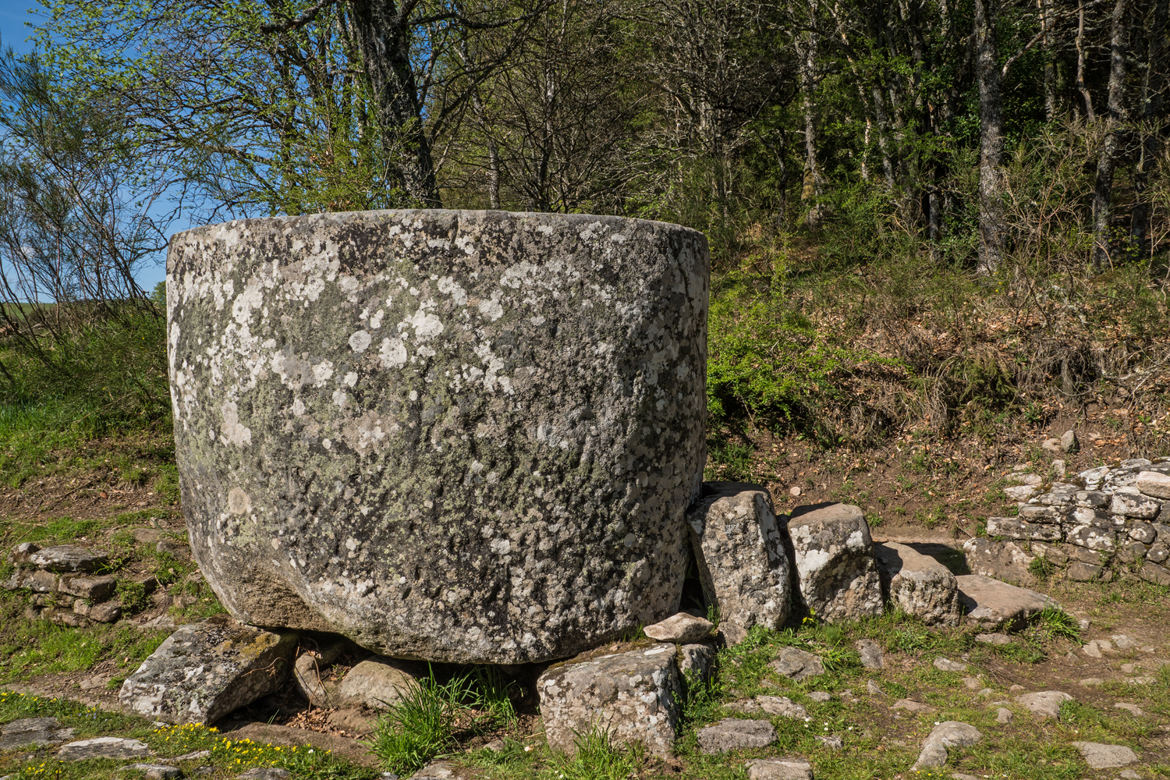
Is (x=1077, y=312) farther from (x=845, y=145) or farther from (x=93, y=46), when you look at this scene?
(x=93, y=46)

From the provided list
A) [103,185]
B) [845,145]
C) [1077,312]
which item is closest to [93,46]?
[103,185]

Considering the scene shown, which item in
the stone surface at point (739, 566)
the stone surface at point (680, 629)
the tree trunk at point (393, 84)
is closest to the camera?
the stone surface at point (680, 629)

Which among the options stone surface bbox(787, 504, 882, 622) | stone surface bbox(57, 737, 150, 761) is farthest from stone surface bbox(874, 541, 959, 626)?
stone surface bbox(57, 737, 150, 761)

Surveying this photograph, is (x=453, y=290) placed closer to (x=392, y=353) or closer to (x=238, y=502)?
(x=392, y=353)

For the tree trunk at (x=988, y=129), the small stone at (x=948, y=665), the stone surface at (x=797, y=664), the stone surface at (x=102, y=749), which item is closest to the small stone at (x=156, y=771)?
the stone surface at (x=102, y=749)

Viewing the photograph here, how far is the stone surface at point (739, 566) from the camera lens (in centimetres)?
389

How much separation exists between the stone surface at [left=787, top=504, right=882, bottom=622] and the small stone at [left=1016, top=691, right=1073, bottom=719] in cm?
85

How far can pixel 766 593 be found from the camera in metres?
3.92

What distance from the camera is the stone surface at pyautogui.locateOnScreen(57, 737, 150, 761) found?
3.13 metres

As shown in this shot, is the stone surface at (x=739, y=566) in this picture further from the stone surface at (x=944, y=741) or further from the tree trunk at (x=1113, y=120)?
the tree trunk at (x=1113, y=120)

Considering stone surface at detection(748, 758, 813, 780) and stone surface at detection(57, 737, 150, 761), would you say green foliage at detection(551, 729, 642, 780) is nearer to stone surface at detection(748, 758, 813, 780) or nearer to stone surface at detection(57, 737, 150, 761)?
stone surface at detection(748, 758, 813, 780)

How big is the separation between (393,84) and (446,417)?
535 cm

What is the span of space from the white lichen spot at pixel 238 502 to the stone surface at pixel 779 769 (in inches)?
106

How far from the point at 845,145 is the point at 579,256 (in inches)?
558
